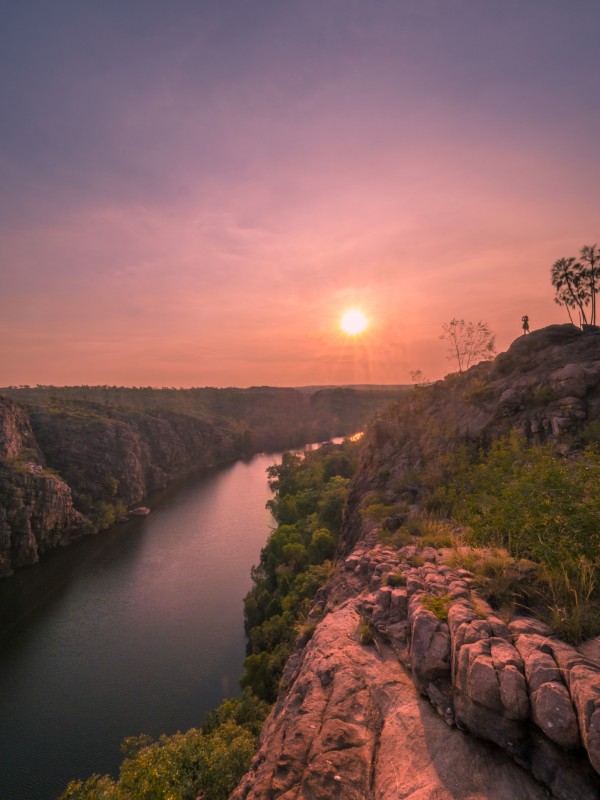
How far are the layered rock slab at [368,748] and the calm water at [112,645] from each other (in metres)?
27.9

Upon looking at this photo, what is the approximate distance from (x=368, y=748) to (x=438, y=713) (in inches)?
66.6

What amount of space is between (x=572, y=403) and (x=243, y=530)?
5996cm

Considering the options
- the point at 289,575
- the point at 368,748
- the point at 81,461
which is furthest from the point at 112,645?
the point at 81,461

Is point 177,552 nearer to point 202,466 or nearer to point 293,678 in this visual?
point 293,678

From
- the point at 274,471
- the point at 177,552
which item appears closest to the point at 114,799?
the point at 177,552

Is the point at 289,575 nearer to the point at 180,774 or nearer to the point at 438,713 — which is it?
the point at 180,774

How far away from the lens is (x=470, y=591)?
1072 cm

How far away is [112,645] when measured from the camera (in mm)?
41906

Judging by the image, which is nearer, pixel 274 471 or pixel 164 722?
pixel 164 722

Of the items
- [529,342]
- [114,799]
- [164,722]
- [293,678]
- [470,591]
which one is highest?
[529,342]

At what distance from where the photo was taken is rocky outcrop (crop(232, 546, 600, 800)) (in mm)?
6484

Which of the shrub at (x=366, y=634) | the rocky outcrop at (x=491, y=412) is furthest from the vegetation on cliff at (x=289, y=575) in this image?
the rocky outcrop at (x=491, y=412)

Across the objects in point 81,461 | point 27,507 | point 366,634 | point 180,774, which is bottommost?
point 180,774

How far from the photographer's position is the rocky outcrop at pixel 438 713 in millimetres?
6484
